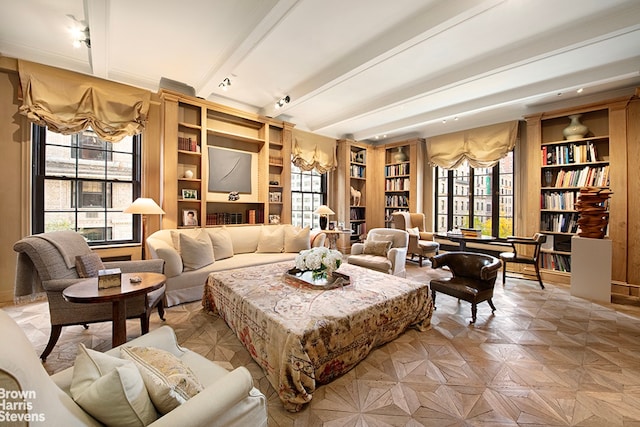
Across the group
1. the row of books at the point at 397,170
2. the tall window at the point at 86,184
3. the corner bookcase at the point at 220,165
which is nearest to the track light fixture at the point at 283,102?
the corner bookcase at the point at 220,165

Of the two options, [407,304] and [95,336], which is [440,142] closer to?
[407,304]

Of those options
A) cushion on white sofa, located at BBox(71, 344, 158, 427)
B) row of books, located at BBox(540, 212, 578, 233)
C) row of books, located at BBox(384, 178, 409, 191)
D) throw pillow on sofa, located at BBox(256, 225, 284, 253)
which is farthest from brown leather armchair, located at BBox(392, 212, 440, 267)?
cushion on white sofa, located at BBox(71, 344, 158, 427)

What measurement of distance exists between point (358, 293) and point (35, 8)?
13.3 ft

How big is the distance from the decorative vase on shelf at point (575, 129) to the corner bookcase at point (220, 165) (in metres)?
4.79

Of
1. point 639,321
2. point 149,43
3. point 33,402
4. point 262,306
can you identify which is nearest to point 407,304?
point 262,306

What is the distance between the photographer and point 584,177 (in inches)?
166

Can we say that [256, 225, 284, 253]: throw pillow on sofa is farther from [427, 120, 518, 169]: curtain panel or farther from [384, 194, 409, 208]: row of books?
[427, 120, 518, 169]: curtain panel

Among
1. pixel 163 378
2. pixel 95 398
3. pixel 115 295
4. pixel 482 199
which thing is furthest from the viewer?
pixel 482 199

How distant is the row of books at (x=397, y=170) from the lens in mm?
6566

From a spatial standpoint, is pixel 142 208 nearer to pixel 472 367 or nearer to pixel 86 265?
pixel 86 265

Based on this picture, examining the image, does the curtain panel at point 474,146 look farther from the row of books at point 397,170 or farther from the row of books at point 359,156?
the row of books at point 359,156

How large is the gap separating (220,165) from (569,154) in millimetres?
5800

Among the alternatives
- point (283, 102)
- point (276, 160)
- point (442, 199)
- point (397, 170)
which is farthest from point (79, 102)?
point (442, 199)

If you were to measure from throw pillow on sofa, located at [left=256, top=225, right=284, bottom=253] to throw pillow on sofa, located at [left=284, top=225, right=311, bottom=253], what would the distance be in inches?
3.6
